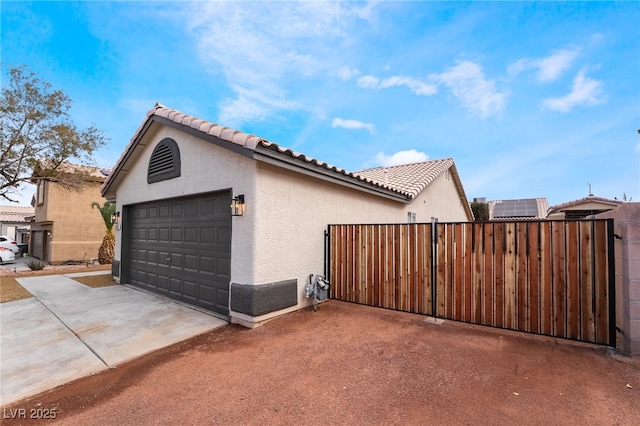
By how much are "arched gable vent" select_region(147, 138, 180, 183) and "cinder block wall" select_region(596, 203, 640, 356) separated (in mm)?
8211

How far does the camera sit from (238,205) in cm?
546

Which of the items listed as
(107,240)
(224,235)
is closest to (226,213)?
(224,235)

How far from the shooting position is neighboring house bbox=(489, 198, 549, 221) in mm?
22550

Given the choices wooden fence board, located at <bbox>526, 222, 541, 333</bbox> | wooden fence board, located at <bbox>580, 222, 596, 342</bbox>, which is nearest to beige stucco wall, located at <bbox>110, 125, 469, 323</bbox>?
wooden fence board, located at <bbox>526, 222, 541, 333</bbox>

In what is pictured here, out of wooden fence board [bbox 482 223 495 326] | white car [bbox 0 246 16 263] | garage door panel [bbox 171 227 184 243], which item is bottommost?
white car [bbox 0 246 16 263]

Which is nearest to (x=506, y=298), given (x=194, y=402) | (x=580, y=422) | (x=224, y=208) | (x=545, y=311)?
(x=545, y=311)

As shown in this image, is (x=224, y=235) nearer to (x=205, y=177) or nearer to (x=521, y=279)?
(x=205, y=177)

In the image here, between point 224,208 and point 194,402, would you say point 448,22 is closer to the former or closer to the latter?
point 224,208

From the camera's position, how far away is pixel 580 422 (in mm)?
A: 2475

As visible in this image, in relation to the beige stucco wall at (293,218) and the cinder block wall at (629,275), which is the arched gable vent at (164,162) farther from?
the cinder block wall at (629,275)

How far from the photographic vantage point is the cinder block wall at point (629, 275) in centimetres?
352

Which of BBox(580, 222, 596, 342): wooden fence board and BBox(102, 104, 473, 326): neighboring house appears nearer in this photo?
BBox(580, 222, 596, 342): wooden fence board

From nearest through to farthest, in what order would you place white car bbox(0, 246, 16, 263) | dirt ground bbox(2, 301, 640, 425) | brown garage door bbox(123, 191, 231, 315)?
dirt ground bbox(2, 301, 640, 425)
brown garage door bbox(123, 191, 231, 315)
white car bbox(0, 246, 16, 263)

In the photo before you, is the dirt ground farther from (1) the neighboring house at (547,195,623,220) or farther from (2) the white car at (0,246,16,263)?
(2) the white car at (0,246,16,263)
